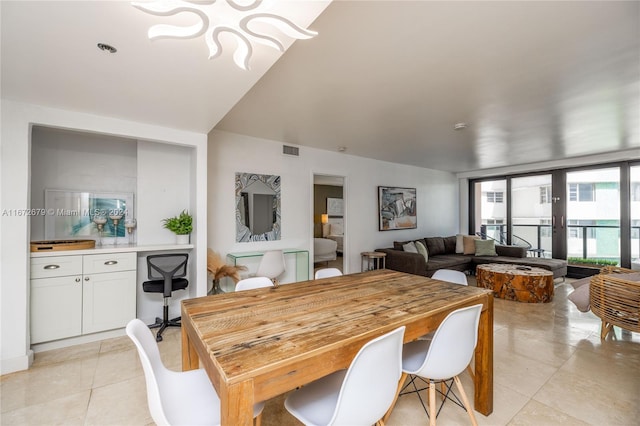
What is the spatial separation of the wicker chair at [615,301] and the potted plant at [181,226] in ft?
15.0

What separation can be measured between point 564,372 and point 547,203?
5099 millimetres

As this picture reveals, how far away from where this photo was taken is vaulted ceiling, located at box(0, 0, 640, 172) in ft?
5.15

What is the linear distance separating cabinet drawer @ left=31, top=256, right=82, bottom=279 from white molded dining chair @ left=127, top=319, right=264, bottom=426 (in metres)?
2.11

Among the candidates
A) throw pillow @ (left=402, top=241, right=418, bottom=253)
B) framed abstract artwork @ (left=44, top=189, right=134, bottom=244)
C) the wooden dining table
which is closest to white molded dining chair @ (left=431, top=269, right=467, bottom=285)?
the wooden dining table

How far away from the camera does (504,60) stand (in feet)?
6.95

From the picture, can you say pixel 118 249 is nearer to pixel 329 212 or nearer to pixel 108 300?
pixel 108 300

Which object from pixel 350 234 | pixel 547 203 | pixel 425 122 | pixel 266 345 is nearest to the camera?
pixel 266 345

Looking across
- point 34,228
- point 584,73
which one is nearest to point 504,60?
point 584,73

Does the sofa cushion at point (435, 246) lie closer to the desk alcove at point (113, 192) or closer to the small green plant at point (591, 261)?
the small green plant at point (591, 261)

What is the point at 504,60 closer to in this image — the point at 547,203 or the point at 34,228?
the point at 34,228

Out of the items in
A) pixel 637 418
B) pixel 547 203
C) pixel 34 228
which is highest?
pixel 547 203

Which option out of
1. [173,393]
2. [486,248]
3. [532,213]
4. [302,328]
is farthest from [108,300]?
[532,213]

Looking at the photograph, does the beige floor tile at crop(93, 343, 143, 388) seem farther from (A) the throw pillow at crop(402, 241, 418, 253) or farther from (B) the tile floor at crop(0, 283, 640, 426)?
(A) the throw pillow at crop(402, 241, 418, 253)

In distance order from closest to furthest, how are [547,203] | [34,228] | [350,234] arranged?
1. [34,228]
2. [350,234]
3. [547,203]
